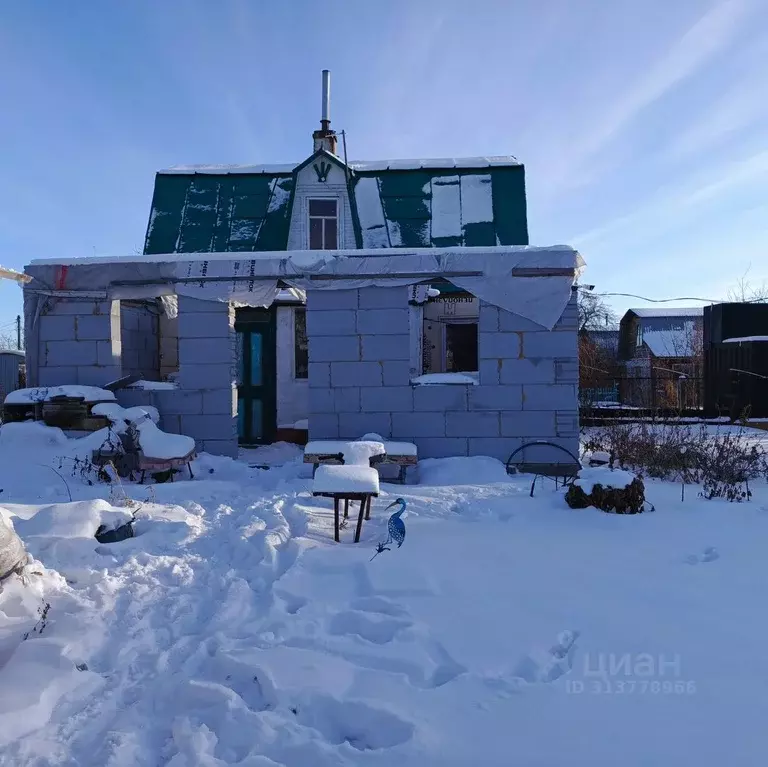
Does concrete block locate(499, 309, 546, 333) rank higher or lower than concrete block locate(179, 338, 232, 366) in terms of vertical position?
higher

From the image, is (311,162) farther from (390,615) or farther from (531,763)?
(531,763)

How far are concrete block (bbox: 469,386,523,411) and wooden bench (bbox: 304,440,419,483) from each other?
1.18 m

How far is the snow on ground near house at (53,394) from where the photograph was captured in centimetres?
741

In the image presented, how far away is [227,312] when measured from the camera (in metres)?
7.96

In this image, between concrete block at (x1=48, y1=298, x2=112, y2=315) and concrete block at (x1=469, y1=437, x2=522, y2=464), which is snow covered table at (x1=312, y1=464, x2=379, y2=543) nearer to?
concrete block at (x1=469, y1=437, x2=522, y2=464)

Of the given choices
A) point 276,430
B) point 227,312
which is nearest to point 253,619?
point 227,312

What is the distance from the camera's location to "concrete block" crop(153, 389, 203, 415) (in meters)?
8.02

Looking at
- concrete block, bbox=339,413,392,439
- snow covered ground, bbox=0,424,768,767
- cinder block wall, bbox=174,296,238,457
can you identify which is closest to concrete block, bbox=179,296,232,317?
cinder block wall, bbox=174,296,238,457

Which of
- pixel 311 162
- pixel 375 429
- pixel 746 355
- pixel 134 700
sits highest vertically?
pixel 311 162

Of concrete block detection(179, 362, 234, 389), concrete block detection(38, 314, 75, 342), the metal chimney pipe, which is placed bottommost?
concrete block detection(179, 362, 234, 389)

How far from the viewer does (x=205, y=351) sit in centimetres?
798

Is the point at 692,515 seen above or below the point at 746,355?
below

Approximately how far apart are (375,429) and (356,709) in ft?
18.0

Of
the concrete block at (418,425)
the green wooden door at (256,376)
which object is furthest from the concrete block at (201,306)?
the concrete block at (418,425)
